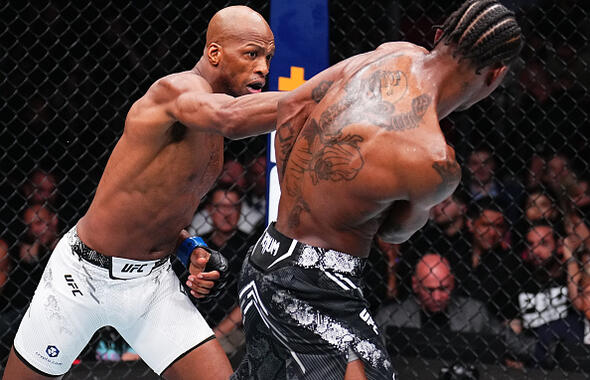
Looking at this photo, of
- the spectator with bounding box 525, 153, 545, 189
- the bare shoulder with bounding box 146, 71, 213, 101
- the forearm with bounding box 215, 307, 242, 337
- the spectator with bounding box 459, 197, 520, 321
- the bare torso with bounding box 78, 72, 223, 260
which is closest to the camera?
the bare shoulder with bounding box 146, 71, 213, 101

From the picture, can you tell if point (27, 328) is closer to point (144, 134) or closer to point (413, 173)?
point (144, 134)

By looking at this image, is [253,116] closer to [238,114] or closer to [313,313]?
[238,114]

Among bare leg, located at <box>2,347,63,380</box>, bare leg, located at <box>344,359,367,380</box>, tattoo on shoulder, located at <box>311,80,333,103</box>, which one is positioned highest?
tattoo on shoulder, located at <box>311,80,333,103</box>

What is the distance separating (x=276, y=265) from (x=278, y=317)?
9 centimetres

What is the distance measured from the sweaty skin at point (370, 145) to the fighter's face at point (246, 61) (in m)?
0.38

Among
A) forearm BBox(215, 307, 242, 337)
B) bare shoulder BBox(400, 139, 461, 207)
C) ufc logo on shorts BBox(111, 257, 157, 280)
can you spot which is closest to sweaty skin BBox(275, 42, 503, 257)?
bare shoulder BBox(400, 139, 461, 207)

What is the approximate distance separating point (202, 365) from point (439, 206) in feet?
4.75

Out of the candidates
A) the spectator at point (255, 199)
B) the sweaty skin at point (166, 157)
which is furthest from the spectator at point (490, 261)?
the sweaty skin at point (166, 157)

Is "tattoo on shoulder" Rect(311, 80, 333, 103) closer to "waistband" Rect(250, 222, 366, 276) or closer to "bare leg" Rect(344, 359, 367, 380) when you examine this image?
"waistband" Rect(250, 222, 366, 276)

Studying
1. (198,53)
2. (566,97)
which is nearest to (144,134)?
(198,53)

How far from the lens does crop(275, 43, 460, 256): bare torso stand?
49.1 inches

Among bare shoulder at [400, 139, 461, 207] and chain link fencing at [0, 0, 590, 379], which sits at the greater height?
bare shoulder at [400, 139, 461, 207]

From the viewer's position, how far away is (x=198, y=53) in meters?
3.15

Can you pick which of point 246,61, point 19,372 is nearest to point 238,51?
point 246,61
